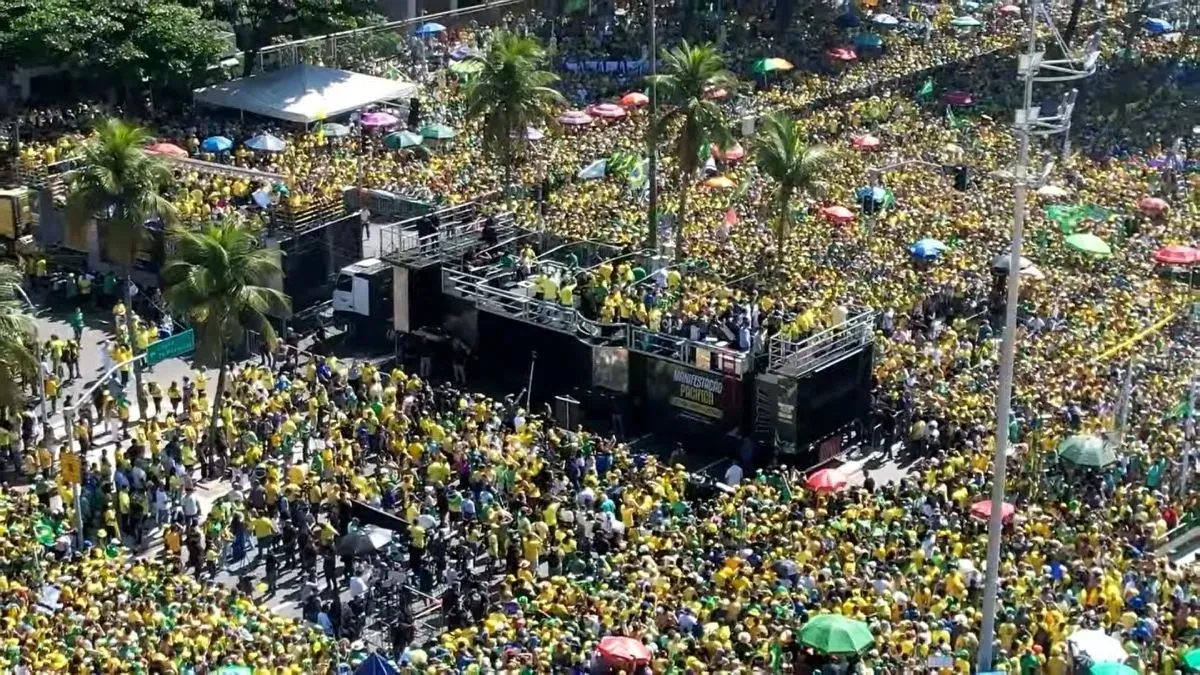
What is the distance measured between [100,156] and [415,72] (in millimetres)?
20822

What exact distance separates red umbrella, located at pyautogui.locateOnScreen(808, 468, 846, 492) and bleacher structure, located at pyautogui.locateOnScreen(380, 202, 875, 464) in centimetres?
329

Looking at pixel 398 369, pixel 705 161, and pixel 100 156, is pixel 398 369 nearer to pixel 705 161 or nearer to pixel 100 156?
pixel 100 156

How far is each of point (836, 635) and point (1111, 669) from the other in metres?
3.41

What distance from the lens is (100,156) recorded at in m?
38.5

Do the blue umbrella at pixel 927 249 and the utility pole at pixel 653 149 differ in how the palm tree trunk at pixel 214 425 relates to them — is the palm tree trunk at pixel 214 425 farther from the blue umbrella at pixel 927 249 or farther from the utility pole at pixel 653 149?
the blue umbrella at pixel 927 249

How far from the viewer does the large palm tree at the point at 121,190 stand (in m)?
38.5

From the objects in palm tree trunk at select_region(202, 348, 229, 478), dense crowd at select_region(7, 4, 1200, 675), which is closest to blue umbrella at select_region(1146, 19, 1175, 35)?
dense crowd at select_region(7, 4, 1200, 675)

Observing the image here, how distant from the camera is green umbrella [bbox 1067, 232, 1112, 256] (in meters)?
41.6

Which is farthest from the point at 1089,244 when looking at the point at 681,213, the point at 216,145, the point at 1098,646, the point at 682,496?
the point at 216,145

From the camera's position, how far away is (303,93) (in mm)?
53625

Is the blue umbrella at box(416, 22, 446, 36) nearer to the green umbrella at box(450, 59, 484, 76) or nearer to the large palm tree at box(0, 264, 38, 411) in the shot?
the green umbrella at box(450, 59, 484, 76)

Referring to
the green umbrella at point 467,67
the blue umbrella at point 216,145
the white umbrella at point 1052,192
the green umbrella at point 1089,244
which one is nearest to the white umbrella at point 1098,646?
the green umbrella at point 1089,244

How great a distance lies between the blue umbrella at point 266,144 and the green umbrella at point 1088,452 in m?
23.8

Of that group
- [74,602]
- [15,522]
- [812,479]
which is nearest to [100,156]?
[15,522]
